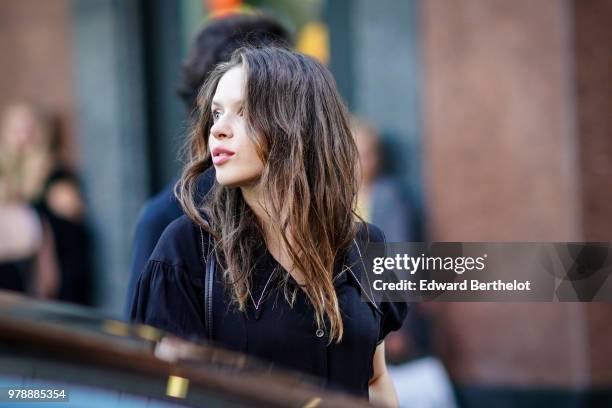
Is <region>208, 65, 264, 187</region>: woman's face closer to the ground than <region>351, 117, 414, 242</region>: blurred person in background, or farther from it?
farther from it

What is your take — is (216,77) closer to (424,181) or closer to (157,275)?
(157,275)

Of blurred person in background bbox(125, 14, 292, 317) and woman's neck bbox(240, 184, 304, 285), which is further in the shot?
blurred person in background bbox(125, 14, 292, 317)

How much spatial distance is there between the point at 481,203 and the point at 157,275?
159 inches

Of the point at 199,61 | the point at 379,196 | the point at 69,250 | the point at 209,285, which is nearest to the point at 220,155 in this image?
the point at 209,285

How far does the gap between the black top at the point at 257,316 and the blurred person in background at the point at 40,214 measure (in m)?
4.83

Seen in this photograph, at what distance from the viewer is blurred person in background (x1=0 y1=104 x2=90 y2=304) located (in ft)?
23.7

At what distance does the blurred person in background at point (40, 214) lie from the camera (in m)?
7.22

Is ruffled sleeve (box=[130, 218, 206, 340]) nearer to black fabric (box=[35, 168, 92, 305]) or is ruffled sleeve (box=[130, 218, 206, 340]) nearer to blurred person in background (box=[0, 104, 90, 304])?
blurred person in background (box=[0, 104, 90, 304])

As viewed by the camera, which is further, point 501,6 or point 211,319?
point 501,6

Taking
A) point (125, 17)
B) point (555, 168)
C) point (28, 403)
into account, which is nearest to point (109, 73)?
point (125, 17)

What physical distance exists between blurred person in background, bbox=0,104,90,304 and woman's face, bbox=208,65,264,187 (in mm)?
4849

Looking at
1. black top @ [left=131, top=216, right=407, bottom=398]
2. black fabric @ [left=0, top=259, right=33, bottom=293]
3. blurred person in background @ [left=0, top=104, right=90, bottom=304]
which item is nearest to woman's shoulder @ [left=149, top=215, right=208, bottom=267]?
black top @ [left=131, top=216, right=407, bottom=398]

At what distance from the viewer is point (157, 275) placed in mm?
2420

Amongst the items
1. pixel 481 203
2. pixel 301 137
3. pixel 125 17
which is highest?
pixel 125 17
